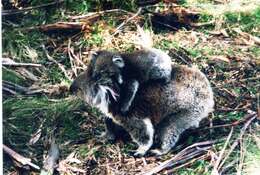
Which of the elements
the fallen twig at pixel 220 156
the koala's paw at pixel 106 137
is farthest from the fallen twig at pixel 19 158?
the fallen twig at pixel 220 156

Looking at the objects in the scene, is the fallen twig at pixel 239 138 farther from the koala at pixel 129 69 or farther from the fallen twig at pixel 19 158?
the fallen twig at pixel 19 158

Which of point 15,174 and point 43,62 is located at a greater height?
point 43,62

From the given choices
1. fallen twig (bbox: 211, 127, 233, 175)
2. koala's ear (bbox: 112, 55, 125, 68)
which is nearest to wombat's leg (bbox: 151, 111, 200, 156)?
fallen twig (bbox: 211, 127, 233, 175)

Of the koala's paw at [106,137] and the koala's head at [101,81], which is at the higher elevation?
the koala's head at [101,81]

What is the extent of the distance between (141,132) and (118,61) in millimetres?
253

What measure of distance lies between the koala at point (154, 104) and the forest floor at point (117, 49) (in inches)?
1.6

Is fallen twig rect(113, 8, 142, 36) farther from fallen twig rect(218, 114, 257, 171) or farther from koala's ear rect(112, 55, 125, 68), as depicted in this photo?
A: fallen twig rect(218, 114, 257, 171)

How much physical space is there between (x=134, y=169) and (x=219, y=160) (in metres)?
0.29

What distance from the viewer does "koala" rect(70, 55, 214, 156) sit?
2000 millimetres

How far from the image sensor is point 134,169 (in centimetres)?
200

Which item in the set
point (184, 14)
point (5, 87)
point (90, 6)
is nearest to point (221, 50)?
point (184, 14)

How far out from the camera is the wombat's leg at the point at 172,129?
2002 millimetres

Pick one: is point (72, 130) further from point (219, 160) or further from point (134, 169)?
point (219, 160)

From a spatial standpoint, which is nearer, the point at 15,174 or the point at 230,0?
the point at 15,174
